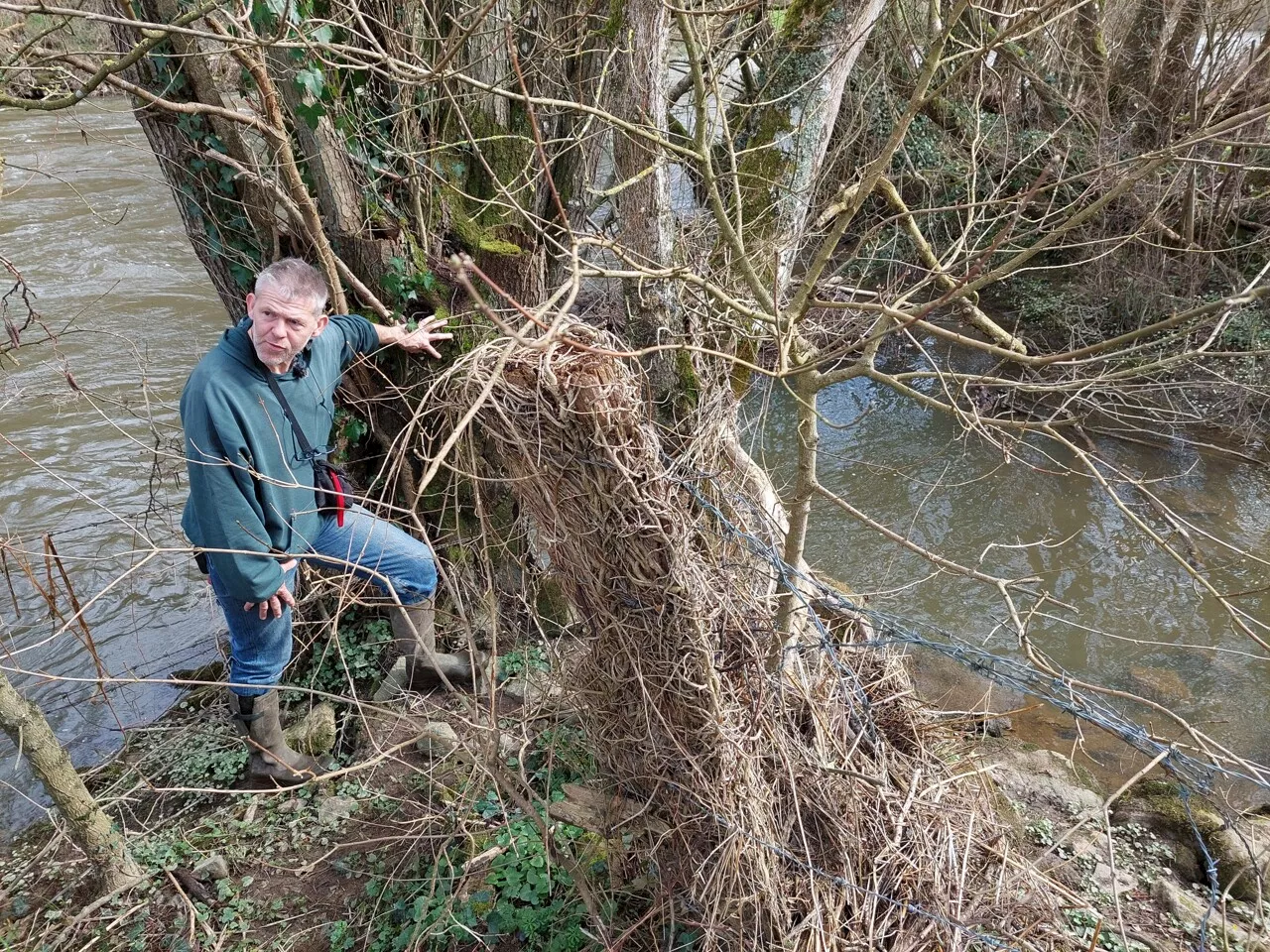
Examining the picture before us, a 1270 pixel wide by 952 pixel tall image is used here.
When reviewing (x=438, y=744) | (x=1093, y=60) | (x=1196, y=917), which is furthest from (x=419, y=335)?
(x=1093, y=60)

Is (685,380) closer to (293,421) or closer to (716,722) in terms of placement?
(293,421)

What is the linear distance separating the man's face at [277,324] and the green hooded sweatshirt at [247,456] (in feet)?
0.18

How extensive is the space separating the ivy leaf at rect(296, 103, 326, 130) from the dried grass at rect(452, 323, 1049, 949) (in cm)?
181

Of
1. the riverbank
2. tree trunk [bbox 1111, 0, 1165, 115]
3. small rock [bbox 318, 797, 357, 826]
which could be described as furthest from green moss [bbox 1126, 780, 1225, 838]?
tree trunk [bbox 1111, 0, 1165, 115]

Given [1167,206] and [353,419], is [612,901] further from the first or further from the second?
[1167,206]

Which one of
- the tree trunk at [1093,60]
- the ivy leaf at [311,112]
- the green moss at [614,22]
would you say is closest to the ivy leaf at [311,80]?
the ivy leaf at [311,112]

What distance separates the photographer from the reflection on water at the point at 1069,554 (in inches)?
237

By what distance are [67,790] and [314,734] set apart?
1246mm

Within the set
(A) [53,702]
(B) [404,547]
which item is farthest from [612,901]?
(A) [53,702]

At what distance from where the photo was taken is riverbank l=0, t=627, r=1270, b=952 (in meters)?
3.12

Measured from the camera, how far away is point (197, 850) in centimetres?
360

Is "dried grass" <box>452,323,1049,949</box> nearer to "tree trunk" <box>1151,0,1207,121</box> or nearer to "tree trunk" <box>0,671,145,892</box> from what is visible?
"tree trunk" <box>0,671,145,892</box>

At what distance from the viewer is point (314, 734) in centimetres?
426

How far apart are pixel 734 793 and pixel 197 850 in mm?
2426
